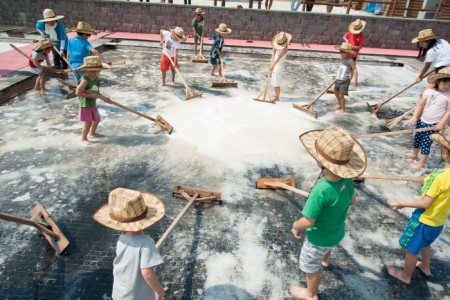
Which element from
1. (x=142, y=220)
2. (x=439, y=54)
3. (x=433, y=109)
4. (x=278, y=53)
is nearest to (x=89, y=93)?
(x=142, y=220)

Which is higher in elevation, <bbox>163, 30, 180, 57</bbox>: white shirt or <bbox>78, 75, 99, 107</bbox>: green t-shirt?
<bbox>163, 30, 180, 57</bbox>: white shirt

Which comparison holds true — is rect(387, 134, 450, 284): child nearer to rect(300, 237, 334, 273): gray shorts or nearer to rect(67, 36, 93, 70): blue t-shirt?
rect(300, 237, 334, 273): gray shorts

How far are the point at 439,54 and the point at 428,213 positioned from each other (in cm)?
500

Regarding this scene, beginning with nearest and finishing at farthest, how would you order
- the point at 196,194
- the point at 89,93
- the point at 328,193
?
the point at 328,193 < the point at 196,194 < the point at 89,93

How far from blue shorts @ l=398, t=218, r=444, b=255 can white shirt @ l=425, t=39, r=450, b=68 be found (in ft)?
15.9

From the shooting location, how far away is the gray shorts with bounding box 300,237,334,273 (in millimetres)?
2693

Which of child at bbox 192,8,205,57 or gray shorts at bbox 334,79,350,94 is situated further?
child at bbox 192,8,205,57

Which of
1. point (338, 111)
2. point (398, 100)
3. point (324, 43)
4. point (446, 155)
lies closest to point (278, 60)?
point (338, 111)

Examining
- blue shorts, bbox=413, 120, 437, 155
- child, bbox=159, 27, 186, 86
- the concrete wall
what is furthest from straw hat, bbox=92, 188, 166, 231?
the concrete wall

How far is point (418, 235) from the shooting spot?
2947 mm

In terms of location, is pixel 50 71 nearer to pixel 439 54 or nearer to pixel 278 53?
pixel 278 53

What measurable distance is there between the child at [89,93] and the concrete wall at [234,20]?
9.67m

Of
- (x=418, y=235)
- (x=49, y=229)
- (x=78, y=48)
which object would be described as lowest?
(x=49, y=229)

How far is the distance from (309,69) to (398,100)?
10.9 ft
